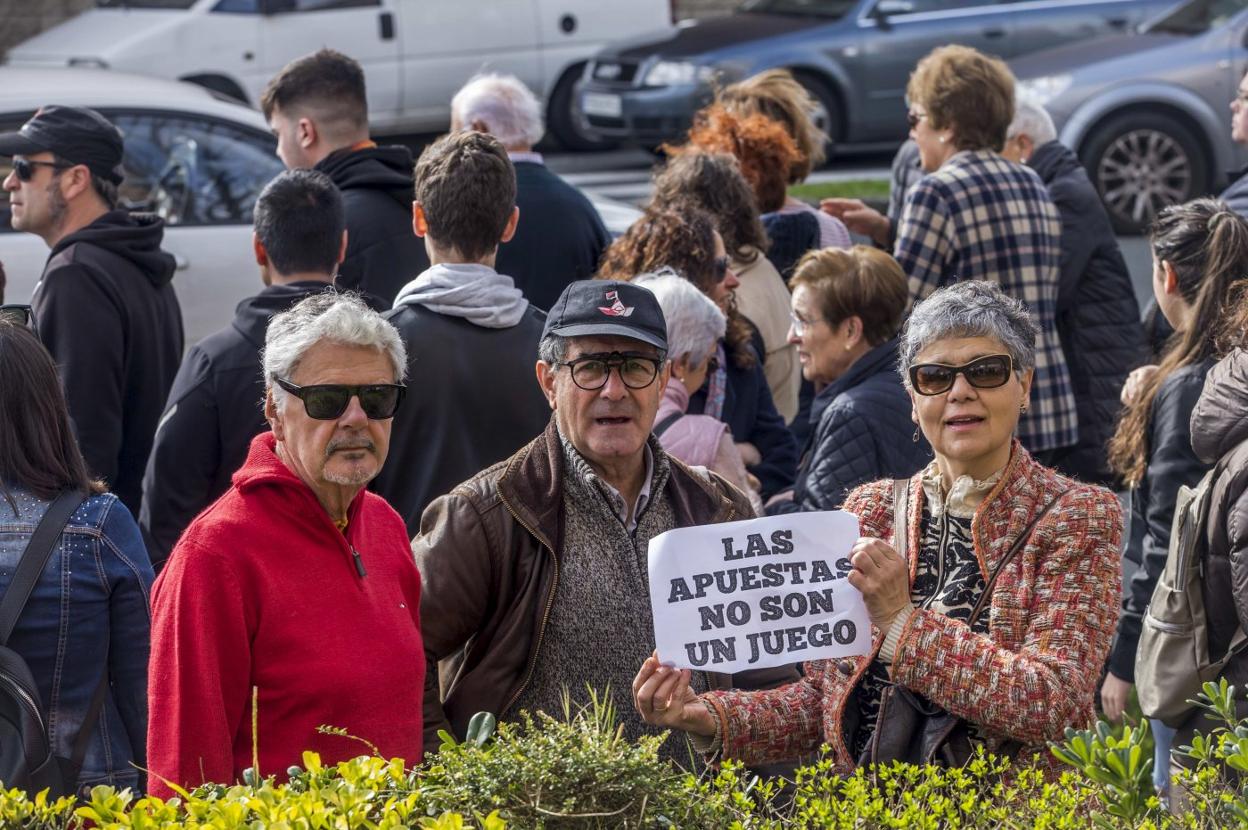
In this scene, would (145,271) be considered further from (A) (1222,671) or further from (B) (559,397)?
(A) (1222,671)

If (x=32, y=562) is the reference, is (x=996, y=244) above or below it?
above

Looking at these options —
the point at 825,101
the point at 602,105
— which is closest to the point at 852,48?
the point at 825,101

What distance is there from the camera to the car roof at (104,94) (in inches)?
324

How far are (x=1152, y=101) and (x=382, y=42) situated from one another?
6844 mm

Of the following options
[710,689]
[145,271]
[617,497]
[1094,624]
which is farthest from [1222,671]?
[145,271]

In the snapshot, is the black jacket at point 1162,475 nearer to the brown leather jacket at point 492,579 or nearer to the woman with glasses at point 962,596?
the woman with glasses at point 962,596

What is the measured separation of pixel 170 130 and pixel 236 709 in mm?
5855

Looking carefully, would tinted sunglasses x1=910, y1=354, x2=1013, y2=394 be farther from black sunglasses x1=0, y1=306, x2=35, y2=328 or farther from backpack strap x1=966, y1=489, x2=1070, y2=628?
black sunglasses x1=0, y1=306, x2=35, y2=328

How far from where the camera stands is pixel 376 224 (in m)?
5.89

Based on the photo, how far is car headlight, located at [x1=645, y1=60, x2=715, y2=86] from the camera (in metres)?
14.9

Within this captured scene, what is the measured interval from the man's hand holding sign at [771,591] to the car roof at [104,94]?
5720 millimetres

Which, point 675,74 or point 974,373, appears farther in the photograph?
point 675,74

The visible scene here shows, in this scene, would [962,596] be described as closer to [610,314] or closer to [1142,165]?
[610,314]

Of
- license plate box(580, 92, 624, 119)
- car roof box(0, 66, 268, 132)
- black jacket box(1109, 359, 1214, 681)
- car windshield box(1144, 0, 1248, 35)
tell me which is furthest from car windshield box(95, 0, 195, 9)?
black jacket box(1109, 359, 1214, 681)
